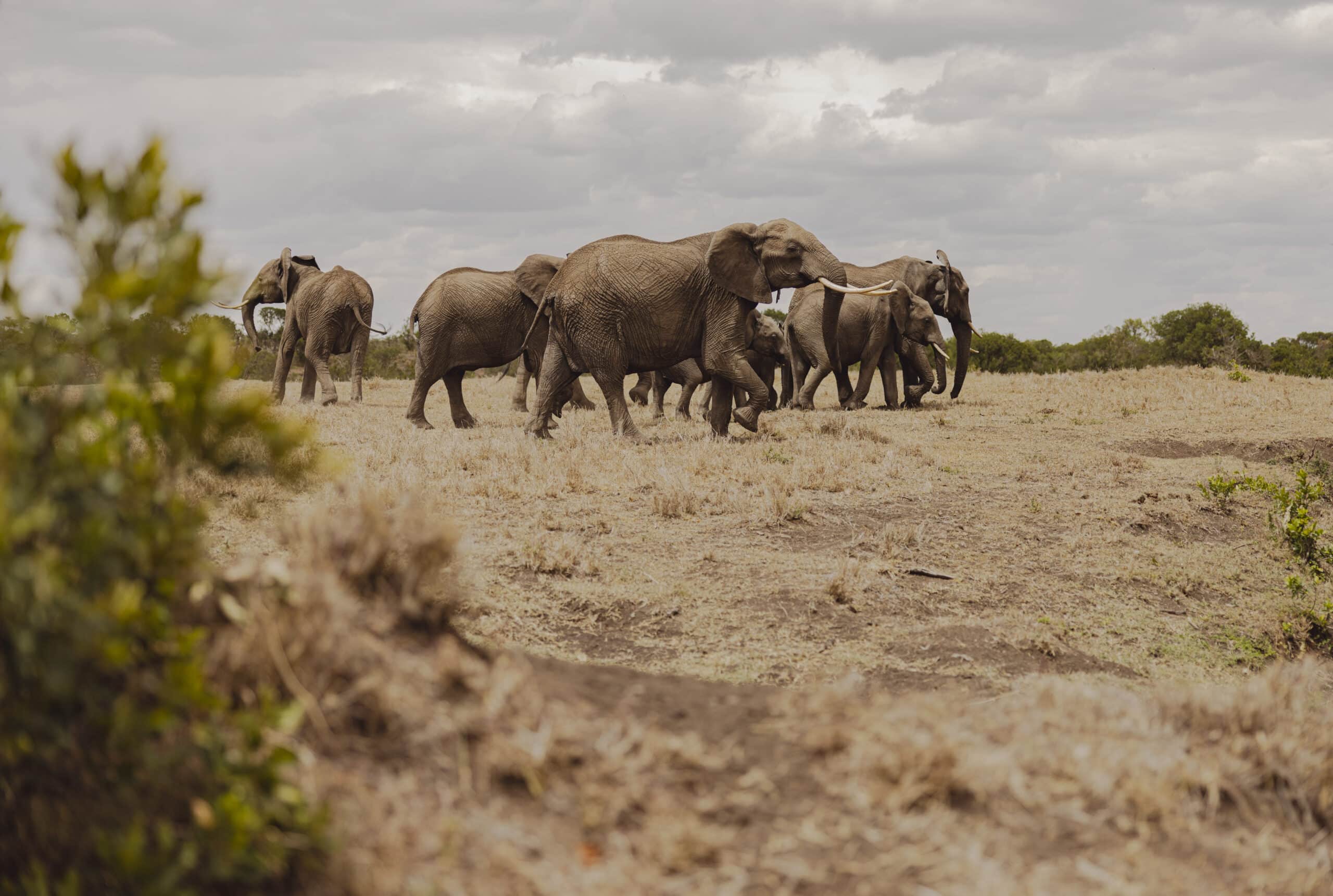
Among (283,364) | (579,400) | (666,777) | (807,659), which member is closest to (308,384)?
(283,364)

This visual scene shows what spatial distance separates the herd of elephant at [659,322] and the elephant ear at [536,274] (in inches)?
0.7

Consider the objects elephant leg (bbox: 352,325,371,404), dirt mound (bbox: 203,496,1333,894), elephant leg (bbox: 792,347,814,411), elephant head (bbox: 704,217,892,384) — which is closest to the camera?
dirt mound (bbox: 203,496,1333,894)

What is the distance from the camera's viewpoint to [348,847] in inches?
98.3

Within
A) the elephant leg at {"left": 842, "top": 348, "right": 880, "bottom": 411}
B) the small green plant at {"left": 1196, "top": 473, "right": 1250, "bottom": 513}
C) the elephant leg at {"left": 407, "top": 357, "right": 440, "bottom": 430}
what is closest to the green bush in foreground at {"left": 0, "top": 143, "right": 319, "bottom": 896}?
the small green plant at {"left": 1196, "top": 473, "right": 1250, "bottom": 513}

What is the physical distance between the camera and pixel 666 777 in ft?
9.19

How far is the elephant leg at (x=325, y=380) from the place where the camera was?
1880 cm

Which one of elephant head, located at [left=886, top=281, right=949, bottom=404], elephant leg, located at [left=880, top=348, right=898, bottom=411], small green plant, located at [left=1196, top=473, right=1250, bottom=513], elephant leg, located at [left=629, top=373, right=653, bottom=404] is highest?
elephant head, located at [left=886, top=281, right=949, bottom=404]

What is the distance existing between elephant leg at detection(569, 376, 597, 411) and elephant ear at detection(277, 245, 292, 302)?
544 centimetres

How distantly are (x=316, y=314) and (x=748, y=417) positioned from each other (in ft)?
31.8

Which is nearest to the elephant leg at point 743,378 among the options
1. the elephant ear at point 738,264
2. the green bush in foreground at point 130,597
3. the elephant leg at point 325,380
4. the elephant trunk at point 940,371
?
the elephant ear at point 738,264

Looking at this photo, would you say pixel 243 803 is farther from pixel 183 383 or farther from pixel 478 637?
pixel 478 637

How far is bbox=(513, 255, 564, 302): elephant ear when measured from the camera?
1522cm

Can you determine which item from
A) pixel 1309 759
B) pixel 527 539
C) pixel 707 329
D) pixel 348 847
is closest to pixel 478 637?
pixel 527 539

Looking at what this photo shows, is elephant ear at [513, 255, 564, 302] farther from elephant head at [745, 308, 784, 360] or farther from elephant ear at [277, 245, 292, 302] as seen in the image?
elephant ear at [277, 245, 292, 302]
